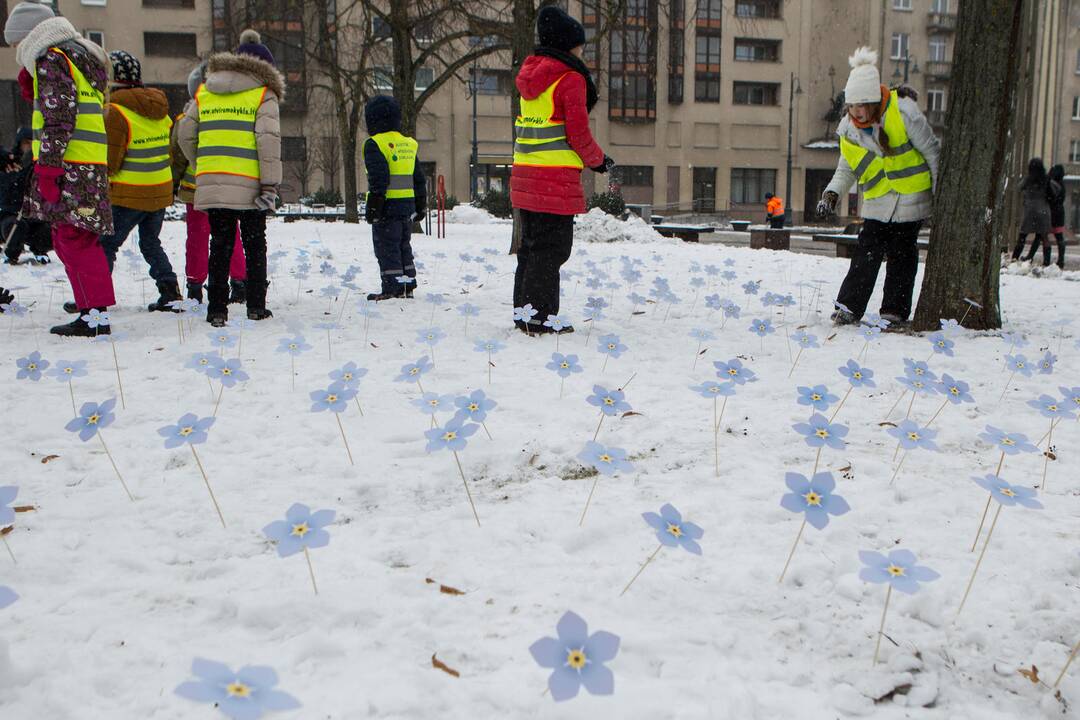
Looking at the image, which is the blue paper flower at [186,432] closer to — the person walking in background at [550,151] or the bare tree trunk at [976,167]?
the person walking in background at [550,151]

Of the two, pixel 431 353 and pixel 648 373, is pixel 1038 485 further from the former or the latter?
pixel 431 353

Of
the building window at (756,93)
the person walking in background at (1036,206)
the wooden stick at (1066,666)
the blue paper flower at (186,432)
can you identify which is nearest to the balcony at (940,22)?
the building window at (756,93)

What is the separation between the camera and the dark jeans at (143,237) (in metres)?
5.40

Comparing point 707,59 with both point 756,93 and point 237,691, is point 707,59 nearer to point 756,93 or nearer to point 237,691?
point 756,93

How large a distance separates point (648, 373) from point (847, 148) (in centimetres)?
269

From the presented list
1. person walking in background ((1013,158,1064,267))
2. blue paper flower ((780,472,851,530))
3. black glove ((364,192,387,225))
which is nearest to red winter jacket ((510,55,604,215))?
black glove ((364,192,387,225))

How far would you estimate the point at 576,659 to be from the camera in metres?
1.42

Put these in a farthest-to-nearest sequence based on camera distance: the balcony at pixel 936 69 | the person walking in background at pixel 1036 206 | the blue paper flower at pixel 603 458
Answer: the balcony at pixel 936 69 → the person walking in background at pixel 1036 206 → the blue paper flower at pixel 603 458

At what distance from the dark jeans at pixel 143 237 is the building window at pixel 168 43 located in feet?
151

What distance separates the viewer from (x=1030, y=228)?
13.3 metres

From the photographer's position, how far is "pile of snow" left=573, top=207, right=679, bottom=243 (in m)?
15.5

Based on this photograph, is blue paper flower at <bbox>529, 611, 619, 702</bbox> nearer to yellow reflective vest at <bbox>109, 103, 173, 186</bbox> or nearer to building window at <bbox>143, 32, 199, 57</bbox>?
yellow reflective vest at <bbox>109, 103, 173, 186</bbox>

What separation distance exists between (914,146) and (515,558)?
15.1 feet

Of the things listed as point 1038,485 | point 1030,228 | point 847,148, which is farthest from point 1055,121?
point 1038,485
